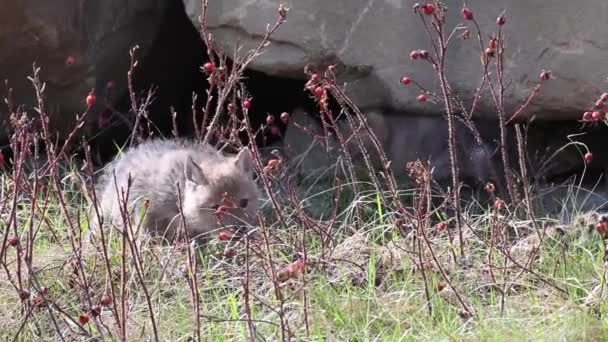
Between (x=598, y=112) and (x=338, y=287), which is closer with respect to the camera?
(x=598, y=112)

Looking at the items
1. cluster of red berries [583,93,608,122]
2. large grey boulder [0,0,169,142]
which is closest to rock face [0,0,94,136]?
large grey boulder [0,0,169,142]

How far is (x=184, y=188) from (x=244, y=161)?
34 centimetres

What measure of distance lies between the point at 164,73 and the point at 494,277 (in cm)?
323

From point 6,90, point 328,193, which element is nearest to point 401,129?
point 328,193

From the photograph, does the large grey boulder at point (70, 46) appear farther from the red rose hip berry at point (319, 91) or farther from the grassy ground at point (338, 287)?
the red rose hip berry at point (319, 91)

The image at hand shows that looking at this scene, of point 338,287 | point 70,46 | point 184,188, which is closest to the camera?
point 338,287

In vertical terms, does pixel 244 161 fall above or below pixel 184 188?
above

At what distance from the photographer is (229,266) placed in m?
4.68

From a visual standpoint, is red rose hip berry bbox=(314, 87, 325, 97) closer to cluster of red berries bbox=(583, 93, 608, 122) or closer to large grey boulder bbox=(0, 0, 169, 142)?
cluster of red berries bbox=(583, 93, 608, 122)

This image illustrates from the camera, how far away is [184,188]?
18.6 ft

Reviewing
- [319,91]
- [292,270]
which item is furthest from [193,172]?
[292,270]

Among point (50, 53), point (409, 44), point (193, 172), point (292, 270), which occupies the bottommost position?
point (193, 172)

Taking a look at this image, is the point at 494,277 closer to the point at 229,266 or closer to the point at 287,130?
the point at 229,266

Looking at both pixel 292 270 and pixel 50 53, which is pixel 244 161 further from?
pixel 292 270
